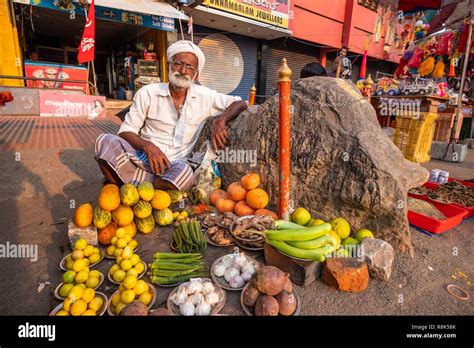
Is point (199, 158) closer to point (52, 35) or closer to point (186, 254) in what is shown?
point (186, 254)

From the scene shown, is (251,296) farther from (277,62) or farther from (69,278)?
(277,62)

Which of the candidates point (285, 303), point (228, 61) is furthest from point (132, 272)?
A: point (228, 61)

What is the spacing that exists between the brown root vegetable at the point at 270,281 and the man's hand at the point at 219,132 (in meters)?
2.05

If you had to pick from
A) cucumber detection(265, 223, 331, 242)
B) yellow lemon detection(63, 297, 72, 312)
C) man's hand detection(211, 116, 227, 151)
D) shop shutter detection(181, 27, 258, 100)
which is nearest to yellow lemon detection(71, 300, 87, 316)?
yellow lemon detection(63, 297, 72, 312)

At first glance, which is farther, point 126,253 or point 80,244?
point 80,244

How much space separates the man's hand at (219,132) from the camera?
11.5 feet

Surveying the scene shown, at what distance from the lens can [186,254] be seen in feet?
7.80

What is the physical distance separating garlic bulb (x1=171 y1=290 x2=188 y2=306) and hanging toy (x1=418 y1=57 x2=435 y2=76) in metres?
13.1

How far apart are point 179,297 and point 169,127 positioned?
2427mm

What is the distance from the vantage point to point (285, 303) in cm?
183

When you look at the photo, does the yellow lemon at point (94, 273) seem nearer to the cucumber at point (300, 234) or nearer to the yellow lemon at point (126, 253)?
the yellow lemon at point (126, 253)

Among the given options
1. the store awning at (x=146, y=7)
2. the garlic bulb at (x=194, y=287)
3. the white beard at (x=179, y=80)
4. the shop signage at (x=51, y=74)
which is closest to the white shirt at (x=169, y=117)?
the white beard at (x=179, y=80)

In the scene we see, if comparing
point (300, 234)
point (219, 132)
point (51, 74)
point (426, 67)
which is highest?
point (426, 67)

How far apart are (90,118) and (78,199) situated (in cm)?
708
